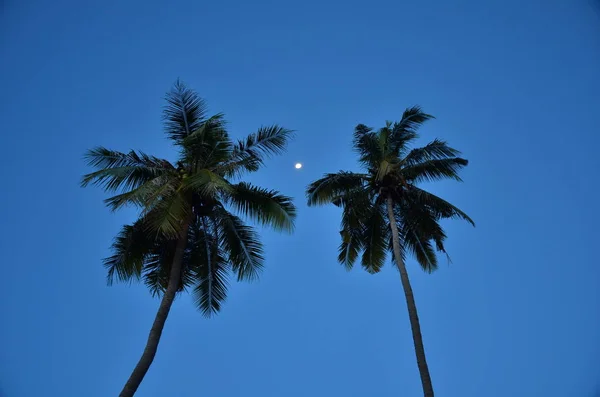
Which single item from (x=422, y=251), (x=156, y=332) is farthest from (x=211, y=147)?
(x=422, y=251)

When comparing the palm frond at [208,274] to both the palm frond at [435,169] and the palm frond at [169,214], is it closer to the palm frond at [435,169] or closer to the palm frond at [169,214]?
the palm frond at [169,214]

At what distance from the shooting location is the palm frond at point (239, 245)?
1526 cm

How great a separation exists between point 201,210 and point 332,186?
6.95 meters

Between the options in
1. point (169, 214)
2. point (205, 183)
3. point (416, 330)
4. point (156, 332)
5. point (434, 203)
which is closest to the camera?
point (156, 332)

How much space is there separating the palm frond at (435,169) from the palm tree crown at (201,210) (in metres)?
6.56

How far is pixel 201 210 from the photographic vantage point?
14.9m

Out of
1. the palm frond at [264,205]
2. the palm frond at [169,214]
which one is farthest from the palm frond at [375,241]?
the palm frond at [169,214]

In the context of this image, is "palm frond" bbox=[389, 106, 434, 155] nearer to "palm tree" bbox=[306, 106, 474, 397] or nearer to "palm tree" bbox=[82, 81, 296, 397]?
"palm tree" bbox=[306, 106, 474, 397]

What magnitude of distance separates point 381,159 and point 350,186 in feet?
6.13

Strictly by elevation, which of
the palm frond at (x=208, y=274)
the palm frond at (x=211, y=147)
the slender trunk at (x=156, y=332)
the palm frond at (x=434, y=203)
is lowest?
the slender trunk at (x=156, y=332)

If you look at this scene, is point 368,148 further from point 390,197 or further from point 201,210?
point 201,210

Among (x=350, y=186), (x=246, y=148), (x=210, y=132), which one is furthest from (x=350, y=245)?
(x=210, y=132)

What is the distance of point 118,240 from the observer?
589 inches

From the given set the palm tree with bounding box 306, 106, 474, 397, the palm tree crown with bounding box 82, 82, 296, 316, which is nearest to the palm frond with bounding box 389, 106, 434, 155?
the palm tree with bounding box 306, 106, 474, 397
